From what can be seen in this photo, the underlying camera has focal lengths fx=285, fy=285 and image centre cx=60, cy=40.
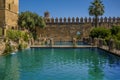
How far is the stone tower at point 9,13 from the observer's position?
32.0m

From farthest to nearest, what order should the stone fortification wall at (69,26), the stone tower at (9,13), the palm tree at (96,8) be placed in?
the stone fortification wall at (69,26) → the palm tree at (96,8) → the stone tower at (9,13)

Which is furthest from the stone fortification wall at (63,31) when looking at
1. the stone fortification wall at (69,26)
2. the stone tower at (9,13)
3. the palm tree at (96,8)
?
the stone tower at (9,13)

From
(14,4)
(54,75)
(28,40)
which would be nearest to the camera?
(54,75)

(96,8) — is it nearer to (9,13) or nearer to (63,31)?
(63,31)

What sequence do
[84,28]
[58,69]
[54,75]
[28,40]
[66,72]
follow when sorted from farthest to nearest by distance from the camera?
[84,28]
[28,40]
[58,69]
[66,72]
[54,75]

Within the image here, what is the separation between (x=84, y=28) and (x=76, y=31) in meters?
1.55

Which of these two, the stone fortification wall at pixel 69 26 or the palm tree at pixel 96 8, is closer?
the palm tree at pixel 96 8

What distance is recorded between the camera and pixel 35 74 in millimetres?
11945

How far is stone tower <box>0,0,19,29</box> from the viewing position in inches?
1261

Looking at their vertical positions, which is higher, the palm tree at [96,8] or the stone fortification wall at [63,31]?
the palm tree at [96,8]

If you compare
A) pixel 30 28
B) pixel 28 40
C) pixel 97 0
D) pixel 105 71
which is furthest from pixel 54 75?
pixel 97 0

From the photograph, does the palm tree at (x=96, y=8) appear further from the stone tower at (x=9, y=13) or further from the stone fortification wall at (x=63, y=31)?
the stone tower at (x=9, y=13)

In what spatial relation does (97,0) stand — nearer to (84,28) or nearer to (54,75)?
(84,28)

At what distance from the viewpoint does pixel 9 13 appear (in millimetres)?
33688
